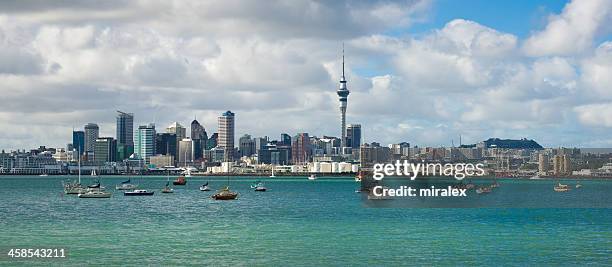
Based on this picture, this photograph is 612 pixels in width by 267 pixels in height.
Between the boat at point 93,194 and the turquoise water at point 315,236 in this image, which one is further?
the boat at point 93,194

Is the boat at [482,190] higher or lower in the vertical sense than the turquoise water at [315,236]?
higher

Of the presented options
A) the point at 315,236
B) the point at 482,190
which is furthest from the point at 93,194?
the point at 315,236

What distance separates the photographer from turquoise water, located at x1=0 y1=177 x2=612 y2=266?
6425cm

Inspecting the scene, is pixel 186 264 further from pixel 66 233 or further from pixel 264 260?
pixel 66 233

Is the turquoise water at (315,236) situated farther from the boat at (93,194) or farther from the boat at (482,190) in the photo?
the boat at (482,190)

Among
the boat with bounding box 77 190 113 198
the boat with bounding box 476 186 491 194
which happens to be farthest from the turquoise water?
the boat with bounding box 476 186 491 194

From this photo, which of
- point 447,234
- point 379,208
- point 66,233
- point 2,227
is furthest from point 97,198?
point 447,234

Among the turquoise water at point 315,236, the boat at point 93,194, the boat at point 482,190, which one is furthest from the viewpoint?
the boat at point 482,190

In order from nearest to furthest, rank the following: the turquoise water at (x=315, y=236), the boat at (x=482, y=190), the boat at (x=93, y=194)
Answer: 1. the turquoise water at (x=315, y=236)
2. the boat at (x=93, y=194)
3. the boat at (x=482, y=190)

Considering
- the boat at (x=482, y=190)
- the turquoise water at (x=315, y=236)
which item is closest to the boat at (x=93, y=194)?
the turquoise water at (x=315, y=236)

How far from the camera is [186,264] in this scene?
60719 millimetres

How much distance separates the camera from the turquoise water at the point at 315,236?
2530 inches

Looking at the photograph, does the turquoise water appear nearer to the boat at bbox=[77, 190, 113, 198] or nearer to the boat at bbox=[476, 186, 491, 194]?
the boat at bbox=[77, 190, 113, 198]

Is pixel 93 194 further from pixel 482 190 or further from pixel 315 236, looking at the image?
pixel 315 236
